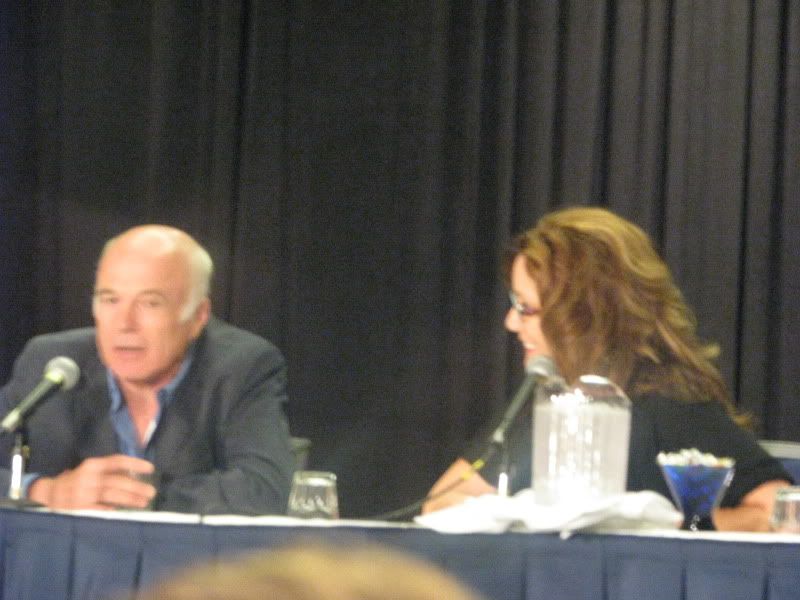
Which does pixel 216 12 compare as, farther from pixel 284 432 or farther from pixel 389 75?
pixel 284 432

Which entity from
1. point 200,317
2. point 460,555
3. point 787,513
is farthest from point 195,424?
point 787,513

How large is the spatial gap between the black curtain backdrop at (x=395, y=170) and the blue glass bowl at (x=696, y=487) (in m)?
2.25

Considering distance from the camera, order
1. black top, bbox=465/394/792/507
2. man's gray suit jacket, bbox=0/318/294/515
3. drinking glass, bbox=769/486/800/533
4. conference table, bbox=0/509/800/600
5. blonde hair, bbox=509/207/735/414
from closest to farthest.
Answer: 1. conference table, bbox=0/509/800/600
2. drinking glass, bbox=769/486/800/533
3. black top, bbox=465/394/792/507
4. blonde hair, bbox=509/207/735/414
5. man's gray suit jacket, bbox=0/318/294/515

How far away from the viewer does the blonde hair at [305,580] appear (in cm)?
69

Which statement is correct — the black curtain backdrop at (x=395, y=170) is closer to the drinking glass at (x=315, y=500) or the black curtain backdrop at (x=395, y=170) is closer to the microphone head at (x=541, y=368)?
the microphone head at (x=541, y=368)

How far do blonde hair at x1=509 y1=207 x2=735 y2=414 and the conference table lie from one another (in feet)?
2.79

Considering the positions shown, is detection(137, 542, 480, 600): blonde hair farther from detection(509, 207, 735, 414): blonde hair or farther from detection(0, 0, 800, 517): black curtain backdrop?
detection(0, 0, 800, 517): black curtain backdrop

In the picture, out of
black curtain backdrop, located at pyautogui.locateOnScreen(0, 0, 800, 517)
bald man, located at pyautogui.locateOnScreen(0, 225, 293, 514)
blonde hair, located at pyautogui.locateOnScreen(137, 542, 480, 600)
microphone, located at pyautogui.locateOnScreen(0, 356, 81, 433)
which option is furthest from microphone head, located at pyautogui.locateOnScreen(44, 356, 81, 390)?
black curtain backdrop, located at pyautogui.locateOnScreen(0, 0, 800, 517)

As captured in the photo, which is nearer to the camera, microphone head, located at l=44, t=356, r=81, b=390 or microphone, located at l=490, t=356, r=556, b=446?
microphone, located at l=490, t=356, r=556, b=446

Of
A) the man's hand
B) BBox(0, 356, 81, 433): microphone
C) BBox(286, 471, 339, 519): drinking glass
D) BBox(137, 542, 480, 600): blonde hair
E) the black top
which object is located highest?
BBox(137, 542, 480, 600): blonde hair

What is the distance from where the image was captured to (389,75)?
5.07 metres

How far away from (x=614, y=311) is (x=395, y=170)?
2.01m

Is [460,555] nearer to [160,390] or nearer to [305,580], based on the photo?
[160,390]

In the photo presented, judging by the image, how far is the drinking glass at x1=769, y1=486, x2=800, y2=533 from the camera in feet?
7.99
